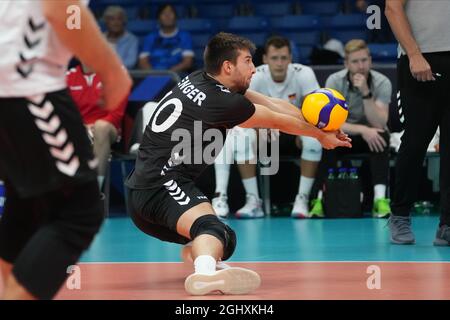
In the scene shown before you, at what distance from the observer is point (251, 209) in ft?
30.2

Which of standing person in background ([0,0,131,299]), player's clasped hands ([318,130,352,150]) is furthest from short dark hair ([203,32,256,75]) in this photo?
standing person in background ([0,0,131,299])

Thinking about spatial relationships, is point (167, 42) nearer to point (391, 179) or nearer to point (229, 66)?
point (391, 179)

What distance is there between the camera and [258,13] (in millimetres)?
13555

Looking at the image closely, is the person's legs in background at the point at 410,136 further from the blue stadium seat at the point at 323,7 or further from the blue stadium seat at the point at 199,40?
the blue stadium seat at the point at 323,7

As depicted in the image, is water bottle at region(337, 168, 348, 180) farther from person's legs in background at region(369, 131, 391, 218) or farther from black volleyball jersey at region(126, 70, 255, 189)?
black volleyball jersey at region(126, 70, 255, 189)

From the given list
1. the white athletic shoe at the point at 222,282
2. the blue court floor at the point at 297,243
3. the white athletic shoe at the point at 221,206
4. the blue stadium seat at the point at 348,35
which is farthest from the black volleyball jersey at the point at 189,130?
the blue stadium seat at the point at 348,35

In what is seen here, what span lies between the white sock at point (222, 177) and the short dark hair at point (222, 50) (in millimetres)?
3749

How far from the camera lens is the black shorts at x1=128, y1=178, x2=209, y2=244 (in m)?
5.26

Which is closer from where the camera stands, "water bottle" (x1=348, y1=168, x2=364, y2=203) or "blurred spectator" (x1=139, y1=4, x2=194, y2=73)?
"water bottle" (x1=348, y1=168, x2=364, y2=203)

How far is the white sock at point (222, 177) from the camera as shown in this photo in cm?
929

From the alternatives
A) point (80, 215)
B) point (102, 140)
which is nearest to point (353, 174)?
point (102, 140)

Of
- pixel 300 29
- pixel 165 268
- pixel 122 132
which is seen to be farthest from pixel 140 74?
pixel 165 268

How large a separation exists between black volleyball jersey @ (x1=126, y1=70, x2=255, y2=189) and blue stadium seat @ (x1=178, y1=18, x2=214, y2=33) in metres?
7.63

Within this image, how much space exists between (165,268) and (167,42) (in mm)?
6590
